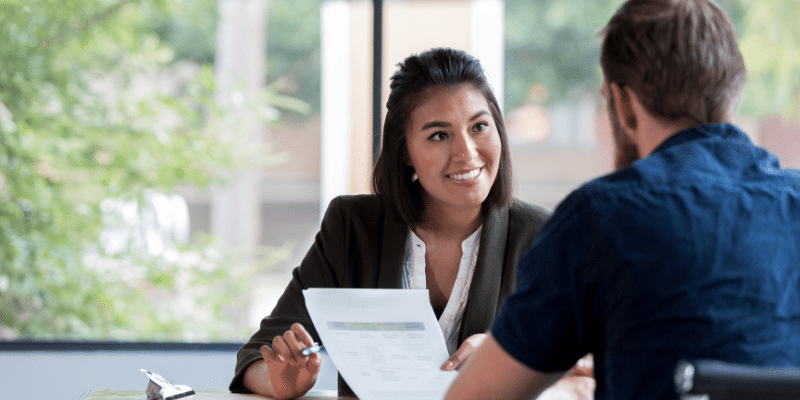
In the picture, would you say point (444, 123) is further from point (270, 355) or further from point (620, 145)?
point (620, 145)

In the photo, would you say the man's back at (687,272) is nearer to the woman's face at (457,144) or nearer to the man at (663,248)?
the man at (663,248)

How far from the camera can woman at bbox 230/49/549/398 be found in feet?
5.15

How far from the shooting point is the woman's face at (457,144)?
1598mm

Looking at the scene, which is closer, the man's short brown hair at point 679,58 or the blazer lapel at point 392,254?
the man's short brown hair at point 679,58

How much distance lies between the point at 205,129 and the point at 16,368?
1290 millimetres

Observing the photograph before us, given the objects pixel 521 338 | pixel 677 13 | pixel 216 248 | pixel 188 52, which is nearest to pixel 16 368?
pixel 216 248

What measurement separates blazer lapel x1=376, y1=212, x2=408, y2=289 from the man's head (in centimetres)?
89

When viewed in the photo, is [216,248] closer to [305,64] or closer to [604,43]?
[305,64]

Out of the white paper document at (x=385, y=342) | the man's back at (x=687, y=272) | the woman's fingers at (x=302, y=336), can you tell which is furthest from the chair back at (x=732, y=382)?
the woman's fingers at (x=302, y=336)

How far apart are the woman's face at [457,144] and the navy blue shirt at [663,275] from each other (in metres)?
0.83

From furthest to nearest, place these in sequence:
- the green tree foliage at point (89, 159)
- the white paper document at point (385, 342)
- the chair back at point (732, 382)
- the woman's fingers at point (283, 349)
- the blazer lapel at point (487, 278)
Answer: the green tree foliage at point (89, 159) → the blazer lapel at point (487, 278) → the woman's fingers at point (283, 349) → the white paper document at point (385, 342) → the chair back at point (732, 382)

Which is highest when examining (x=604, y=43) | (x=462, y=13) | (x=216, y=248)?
(x=462, y=13)

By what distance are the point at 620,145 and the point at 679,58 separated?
0.51 feet

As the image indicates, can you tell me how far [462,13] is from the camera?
3494 millimetres
